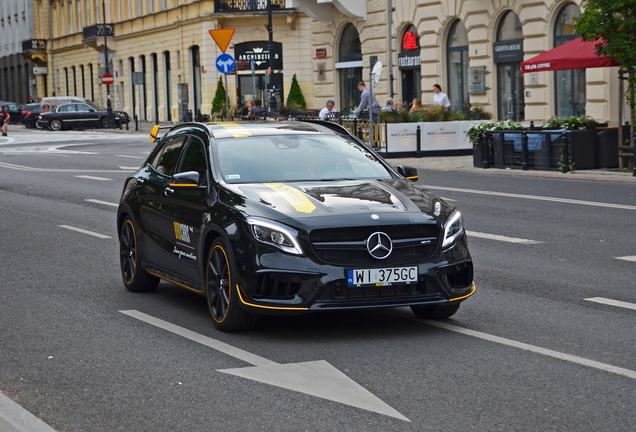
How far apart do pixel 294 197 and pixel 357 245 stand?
0.65 metres

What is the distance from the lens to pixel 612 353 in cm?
659

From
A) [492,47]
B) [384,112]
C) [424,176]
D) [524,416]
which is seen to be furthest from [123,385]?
[492,47]

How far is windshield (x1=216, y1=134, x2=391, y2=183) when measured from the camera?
8016mm

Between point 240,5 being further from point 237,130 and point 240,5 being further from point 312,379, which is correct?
point 312,379

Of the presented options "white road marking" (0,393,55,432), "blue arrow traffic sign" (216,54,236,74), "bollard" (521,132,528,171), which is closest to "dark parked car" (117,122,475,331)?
"white road marking" (0,393,55,432)

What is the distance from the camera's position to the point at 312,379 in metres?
6.09

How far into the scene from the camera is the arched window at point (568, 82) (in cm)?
2999

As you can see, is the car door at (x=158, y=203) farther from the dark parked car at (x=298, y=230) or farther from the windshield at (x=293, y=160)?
the windshield at (x=293, y=160)

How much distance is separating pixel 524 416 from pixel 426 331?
2.15m

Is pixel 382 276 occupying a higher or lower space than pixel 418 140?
lower

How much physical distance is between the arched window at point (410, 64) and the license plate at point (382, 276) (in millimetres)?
31285

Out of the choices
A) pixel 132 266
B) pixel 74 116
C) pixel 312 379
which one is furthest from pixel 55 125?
pixel 312 379

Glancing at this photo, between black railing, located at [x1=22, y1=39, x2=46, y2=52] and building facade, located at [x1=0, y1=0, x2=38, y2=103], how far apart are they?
240cm

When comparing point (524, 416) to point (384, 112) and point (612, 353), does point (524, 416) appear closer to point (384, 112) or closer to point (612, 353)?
point (612, 353)
